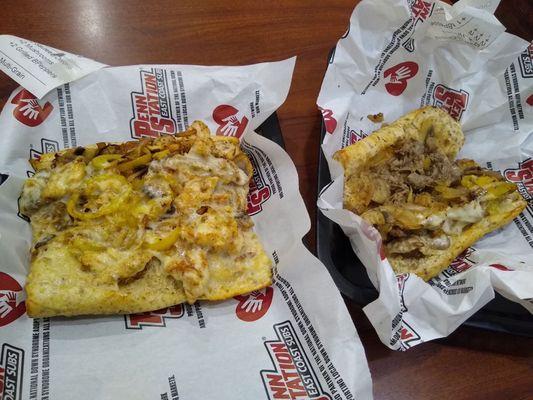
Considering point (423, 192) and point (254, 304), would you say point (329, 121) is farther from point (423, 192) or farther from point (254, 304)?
point (254, 304)

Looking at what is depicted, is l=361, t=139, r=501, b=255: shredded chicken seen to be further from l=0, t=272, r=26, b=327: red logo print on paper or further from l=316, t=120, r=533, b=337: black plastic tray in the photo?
l=0, t=272, r=26, b=327: red logo print on paper

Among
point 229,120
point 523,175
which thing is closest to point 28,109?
point 229,120

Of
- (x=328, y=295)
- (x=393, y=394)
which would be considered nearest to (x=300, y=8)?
(x=328, y=295)

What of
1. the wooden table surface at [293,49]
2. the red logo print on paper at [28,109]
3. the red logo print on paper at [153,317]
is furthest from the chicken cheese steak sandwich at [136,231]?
the wooden table surface at [293,49]

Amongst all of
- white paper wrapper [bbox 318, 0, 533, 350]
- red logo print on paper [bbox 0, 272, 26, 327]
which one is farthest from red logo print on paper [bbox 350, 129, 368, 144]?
red logo print on paper [bbox 0, 272, 26, 327]

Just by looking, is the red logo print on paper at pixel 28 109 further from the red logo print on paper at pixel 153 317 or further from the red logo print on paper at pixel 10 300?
the red logo print on paper at pixel 153 317

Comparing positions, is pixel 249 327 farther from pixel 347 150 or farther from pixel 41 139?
pixel 41 139
